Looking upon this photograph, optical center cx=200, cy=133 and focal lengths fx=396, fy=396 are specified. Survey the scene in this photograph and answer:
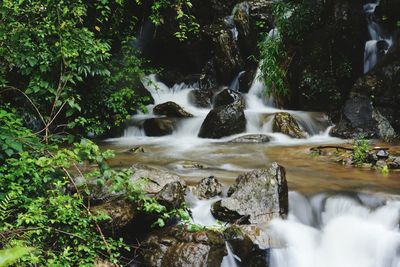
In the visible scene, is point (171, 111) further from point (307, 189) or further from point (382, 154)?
point (307, 189)

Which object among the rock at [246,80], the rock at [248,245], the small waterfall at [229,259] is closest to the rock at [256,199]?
the rock at [248,245]

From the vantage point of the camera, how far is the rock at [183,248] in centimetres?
416

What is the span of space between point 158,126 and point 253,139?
289 cm

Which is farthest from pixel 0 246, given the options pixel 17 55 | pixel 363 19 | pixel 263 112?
pixel 363 19

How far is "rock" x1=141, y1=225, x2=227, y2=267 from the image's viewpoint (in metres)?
4.16

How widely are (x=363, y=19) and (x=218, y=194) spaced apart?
9834 mm

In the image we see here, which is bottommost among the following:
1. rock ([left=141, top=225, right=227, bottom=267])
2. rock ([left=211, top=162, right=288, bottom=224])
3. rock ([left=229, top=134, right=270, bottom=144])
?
rock ([left=141, top=225, right=227, bottom=267])

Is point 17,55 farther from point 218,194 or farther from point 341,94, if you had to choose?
point 341,94

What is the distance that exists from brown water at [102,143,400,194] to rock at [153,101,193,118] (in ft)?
7.87

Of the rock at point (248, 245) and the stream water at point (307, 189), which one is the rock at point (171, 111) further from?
the rock at point (248, 245)

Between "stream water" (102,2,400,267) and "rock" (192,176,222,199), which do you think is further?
"rock" (192,176,222,199)

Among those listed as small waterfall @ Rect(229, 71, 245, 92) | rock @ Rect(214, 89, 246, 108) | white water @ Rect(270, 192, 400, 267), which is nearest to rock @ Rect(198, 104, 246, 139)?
rock @ Rect(214, 89, 246, 108)

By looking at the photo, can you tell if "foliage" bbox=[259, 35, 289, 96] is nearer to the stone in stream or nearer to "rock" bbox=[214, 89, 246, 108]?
"rock" bbox=[214, 89, 246, 108]

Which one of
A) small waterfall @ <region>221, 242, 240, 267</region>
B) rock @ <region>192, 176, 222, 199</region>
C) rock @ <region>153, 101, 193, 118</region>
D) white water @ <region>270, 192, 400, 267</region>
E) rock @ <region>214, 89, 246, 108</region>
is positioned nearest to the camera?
small waterfall @ <region>221, 242, 240, 267</region>
